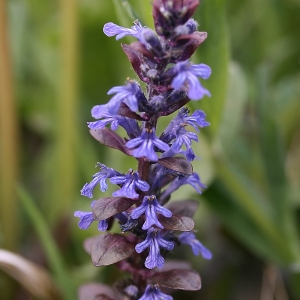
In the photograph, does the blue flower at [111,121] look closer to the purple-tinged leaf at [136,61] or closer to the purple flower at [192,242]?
the purple-tinged leaf at [136,61]

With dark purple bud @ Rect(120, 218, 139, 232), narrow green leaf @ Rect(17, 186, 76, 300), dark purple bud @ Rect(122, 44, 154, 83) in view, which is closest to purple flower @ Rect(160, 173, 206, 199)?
dark purple bud @ Rect(120, 218, 139, 232)

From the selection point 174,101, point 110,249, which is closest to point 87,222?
point 110,249

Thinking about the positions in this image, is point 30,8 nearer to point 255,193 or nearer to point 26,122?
point 26,122

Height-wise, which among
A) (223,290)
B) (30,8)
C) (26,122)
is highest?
(30,8)

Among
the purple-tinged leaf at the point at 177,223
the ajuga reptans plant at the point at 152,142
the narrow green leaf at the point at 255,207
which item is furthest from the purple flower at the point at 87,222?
the narrow green leaf at the point at 255,207

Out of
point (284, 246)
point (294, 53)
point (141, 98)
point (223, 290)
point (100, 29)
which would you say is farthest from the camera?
point (100, 29)

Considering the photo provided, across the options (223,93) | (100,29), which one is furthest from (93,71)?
(223,93)

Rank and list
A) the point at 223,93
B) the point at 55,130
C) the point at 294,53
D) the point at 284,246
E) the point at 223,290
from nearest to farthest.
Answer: the point at 223,93 → the point at 284,246 → the point at 223,290 → the point at 55,130 → the point at 294,53

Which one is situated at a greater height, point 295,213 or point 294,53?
point 294,53
